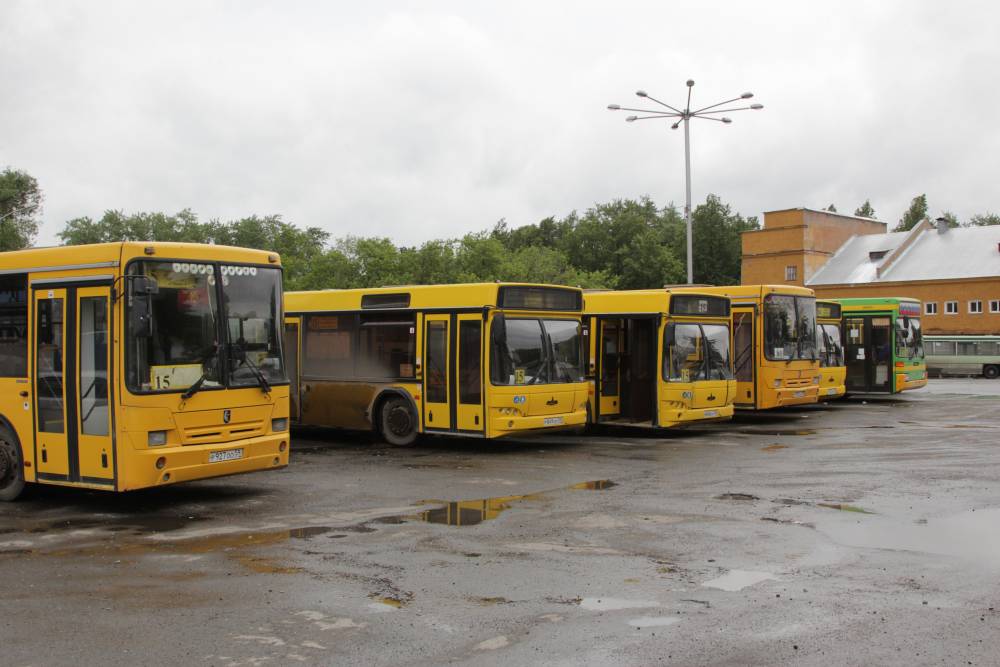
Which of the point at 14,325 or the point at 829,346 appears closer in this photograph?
the point at 14,325

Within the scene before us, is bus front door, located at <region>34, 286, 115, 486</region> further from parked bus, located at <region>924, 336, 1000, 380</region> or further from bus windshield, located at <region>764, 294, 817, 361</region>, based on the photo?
parked bus, located at <region>924, 336, 1000, 380</region>

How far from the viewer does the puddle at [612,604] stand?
23.1 feet

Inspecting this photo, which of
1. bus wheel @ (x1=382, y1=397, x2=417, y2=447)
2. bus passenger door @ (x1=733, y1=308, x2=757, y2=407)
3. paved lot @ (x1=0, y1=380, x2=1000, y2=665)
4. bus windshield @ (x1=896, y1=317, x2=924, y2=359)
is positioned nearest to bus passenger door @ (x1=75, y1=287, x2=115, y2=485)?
paved lot @ (x1=0, y1=380, x2=1000, y2=665)

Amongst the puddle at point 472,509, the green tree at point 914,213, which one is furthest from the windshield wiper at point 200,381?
the green tree at point 914,213

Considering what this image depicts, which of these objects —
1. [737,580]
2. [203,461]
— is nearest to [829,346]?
[203,461]

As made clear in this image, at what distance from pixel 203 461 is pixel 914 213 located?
103 m

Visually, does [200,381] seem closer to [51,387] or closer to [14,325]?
[51,387]

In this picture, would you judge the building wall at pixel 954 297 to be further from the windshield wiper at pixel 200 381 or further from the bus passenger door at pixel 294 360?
the windshield wiper at pixel 200 381

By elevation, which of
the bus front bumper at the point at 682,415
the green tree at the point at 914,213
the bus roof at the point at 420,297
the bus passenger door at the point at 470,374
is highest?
the green tree at the point at 914,213

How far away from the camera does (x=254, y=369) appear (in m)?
11.6

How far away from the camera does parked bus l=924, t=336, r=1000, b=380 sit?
47750 mm

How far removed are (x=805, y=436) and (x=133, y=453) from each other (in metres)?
12.8

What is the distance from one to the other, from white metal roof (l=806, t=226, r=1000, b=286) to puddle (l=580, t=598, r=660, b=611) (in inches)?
2535

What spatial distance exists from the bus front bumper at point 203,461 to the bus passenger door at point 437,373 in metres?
4.87
